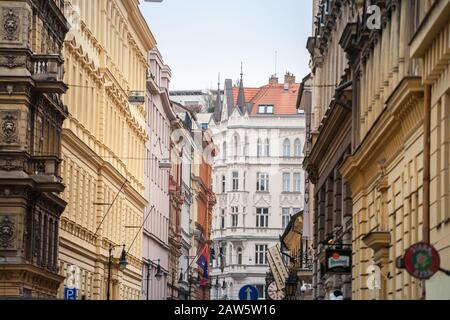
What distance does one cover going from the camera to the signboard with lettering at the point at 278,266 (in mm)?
74438

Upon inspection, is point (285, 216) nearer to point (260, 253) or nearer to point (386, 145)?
point (260, 253)

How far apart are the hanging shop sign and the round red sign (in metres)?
21.7

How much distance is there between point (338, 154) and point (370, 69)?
9.28 m

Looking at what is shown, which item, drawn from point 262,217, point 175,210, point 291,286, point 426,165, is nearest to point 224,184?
point 262,217

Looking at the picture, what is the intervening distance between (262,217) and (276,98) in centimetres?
1622

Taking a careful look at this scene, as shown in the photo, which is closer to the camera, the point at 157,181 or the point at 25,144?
the point at 25,144

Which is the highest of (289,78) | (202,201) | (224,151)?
(289,78)

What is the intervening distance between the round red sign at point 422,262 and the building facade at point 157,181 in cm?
6081

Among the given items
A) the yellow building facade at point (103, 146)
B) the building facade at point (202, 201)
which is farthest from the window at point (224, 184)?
the yellow building facade at point (103, 146)

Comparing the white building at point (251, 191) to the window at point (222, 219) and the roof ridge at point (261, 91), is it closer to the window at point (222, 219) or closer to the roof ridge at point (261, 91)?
the window at point (222, 219)

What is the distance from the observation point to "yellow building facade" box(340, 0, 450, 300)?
2434cm

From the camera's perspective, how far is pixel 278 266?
75312mm

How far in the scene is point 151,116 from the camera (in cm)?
8950
